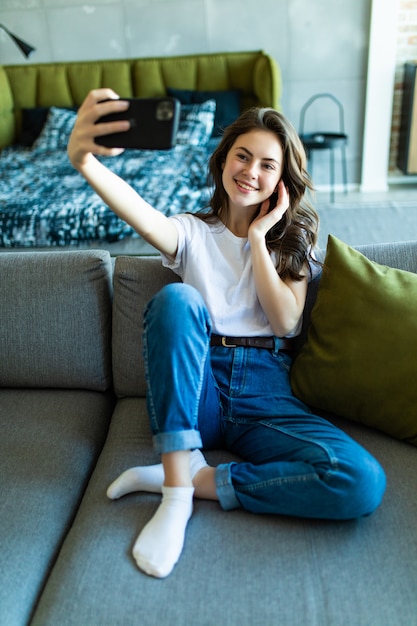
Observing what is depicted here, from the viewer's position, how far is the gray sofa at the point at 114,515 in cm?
88

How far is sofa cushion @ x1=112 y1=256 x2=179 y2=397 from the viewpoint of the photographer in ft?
4.71

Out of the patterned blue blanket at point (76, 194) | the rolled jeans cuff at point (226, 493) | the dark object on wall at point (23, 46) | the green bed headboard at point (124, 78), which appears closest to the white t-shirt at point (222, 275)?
the rolled jeans cuff at point (226, 493)


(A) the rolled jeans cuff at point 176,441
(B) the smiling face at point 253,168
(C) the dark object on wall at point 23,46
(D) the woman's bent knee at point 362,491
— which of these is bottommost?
(D) the woman's bent knee at point 362,491

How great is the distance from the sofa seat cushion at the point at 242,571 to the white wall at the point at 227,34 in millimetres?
3694

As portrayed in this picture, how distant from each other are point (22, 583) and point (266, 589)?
0.44m

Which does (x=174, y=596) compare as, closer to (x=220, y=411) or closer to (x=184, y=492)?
(x=184, y=492)

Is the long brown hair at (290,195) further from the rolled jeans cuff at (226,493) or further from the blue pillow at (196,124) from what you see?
the blue pillow at (196,124)

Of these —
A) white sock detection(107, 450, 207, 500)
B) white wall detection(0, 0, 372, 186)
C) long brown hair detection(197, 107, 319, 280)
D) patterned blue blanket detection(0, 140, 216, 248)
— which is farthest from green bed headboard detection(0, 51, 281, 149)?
white sock detection(107, 450, 207, 500)

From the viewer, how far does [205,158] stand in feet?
11.0

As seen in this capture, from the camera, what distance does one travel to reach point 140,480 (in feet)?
3.64

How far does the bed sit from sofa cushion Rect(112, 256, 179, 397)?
0.96 meters

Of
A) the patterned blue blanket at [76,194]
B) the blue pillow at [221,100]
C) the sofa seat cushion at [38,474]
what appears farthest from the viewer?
the blue pillow at [221,100]

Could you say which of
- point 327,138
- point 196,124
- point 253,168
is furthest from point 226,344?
point 327,138

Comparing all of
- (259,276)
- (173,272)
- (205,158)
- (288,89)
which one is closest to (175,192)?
(205,158)
